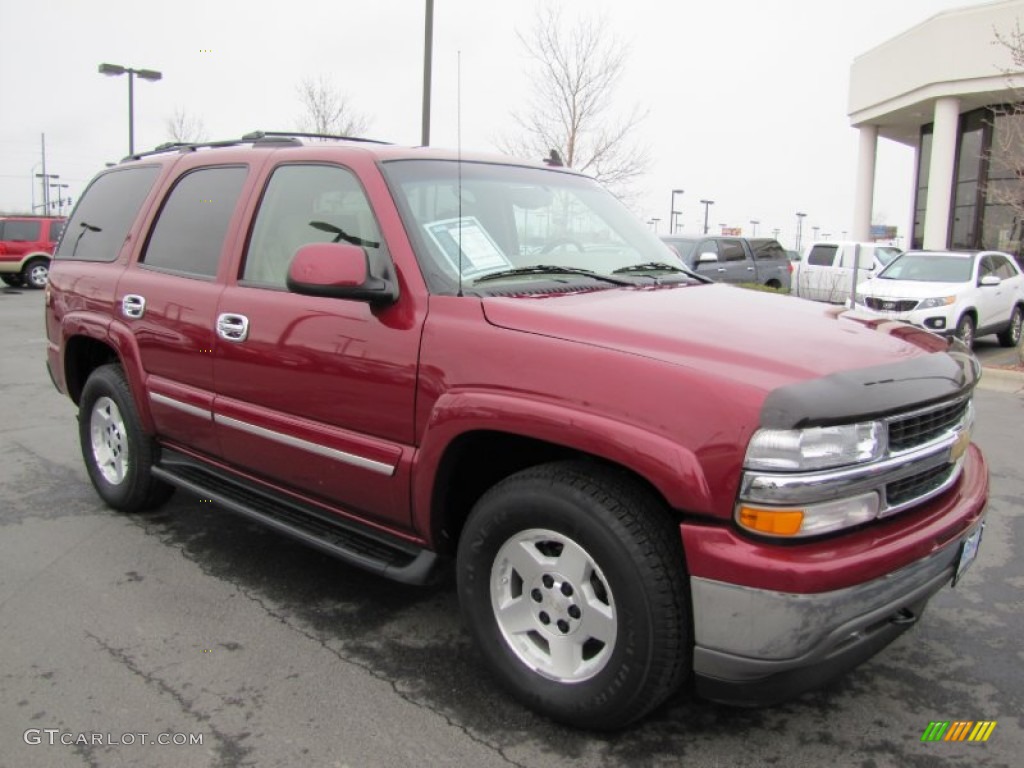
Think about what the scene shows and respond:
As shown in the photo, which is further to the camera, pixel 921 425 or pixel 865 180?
pixel 865 180

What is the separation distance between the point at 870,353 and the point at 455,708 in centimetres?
176

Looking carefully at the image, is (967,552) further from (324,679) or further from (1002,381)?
(1002,381)

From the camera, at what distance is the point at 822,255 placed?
1844 cm

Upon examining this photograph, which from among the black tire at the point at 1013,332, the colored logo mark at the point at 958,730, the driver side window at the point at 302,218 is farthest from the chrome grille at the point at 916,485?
the black tire at the point at 1013,332

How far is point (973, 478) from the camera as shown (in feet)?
9.36

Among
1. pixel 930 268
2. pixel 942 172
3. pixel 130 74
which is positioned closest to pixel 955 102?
pixel 942 172

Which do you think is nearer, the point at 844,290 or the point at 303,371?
the point at 303,371

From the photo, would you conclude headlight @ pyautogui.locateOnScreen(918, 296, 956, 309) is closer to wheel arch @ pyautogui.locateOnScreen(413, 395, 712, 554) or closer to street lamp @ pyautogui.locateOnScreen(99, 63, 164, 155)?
wheel arch @ pyautogui.locateOnScreen(413, 395, 712, 554)

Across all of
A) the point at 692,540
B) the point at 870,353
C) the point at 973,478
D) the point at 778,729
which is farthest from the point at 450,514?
the point at 973,478

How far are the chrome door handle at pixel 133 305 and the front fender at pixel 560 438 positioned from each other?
2.11m

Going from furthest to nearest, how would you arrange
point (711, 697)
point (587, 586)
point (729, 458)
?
point (587, 586)
point (711, 697)
point (729, 458)

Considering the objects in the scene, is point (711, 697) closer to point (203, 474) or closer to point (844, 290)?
point (203, 474)

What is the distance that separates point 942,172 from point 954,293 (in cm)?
1648

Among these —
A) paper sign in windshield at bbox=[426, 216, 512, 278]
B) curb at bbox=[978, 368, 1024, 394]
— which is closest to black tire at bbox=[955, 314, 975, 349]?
curb at bbox=[978, 368, 1024, 394]
